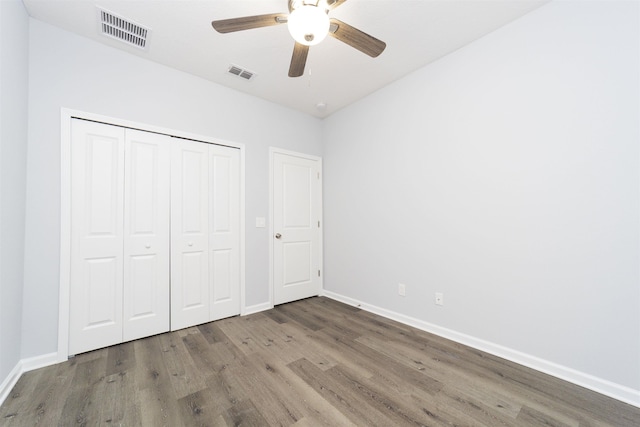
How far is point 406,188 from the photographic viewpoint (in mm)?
2895

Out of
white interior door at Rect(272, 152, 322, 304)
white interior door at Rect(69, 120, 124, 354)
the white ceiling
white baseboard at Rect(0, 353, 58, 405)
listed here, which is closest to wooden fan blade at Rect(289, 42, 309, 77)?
the white ceiling

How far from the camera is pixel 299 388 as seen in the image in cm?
175

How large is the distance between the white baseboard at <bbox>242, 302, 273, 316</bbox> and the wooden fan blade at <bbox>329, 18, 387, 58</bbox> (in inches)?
117

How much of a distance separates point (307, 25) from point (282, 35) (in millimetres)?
962

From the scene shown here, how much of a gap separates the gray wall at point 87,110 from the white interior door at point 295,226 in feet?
0.94

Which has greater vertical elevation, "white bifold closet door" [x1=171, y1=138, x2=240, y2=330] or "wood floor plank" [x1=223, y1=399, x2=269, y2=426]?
"white bifold closet door" [x1=171, y1=138, x2=240, y2=330]

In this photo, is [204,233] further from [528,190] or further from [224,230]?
[528,190]

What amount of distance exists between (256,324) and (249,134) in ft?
7.58

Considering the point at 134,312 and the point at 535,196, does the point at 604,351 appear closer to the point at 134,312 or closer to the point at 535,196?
the point at 535,196

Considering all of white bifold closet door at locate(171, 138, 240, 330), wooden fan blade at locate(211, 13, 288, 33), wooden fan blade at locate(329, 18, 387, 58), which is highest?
wooden fan blade at locate(211, 13, 288, 33)

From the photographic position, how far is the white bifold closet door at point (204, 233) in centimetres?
272

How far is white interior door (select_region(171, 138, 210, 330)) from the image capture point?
8.86ft

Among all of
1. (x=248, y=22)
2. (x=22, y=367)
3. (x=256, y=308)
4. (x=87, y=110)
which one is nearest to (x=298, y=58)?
(x=248, y=22)

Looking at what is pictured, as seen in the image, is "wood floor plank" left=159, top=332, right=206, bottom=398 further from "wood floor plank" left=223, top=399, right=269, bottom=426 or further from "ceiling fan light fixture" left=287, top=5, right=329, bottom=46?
"ceiling fan light fixture" left=287, top=5, right=329, bottom=46
